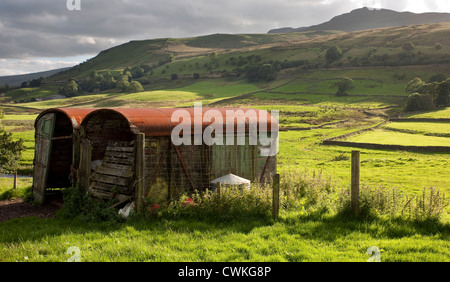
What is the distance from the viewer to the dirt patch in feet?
43.5

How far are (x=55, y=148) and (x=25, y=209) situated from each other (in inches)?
109

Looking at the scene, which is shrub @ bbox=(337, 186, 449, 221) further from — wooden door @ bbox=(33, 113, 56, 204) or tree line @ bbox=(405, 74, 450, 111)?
tree line @ bbox=(405, 74, 450, 111)

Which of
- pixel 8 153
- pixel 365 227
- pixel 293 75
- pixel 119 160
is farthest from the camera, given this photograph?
pixel 293 75

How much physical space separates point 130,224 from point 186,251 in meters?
2.65

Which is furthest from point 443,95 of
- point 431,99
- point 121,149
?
point 121,149

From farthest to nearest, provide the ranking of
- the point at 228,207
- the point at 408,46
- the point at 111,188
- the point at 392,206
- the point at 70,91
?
the point at 70,91
the point at 408,46
the point at 111,188
the point at 228,207
the point at 392,206

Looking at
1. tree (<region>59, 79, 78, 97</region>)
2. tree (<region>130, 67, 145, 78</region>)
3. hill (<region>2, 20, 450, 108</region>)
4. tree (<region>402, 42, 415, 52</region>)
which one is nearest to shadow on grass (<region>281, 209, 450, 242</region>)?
hill (<region>2, 20, 450, 108</region>)

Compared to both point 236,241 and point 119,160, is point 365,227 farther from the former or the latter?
point 119,160

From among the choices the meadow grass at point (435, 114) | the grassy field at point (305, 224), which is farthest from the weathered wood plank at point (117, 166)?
the meadow grass at point (435, 114)

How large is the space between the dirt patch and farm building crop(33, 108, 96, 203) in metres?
0.45

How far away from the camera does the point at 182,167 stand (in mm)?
12914

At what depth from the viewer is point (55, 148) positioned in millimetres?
15617

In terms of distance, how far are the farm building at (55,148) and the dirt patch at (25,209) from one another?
1.48ft
